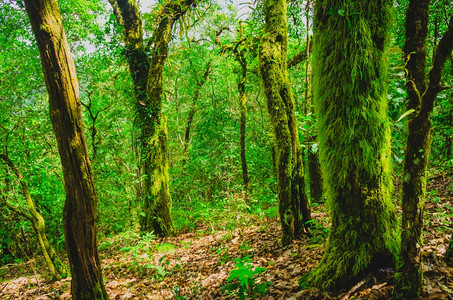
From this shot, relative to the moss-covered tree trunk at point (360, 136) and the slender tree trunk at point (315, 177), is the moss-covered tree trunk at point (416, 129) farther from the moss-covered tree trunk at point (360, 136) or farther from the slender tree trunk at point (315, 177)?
the slender tree trunk at point (315, 177)

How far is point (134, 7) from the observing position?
7.64 m

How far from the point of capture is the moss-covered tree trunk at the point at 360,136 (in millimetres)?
2023

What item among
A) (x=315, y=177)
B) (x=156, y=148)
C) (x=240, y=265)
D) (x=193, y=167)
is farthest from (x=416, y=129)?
(x=193, y=167)

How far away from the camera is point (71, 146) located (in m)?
3.03

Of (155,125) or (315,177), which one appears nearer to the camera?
(315,177)

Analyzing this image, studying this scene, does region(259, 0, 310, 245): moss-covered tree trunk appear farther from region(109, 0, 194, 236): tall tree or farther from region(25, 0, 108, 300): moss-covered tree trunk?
region(109, 0, 194, 236): tall tree

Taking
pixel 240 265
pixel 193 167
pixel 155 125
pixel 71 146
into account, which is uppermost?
pixel 155 125

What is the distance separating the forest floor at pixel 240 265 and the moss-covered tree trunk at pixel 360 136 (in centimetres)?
22

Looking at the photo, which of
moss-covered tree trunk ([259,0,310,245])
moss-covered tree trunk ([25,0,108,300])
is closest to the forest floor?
moss-covered tree trunk ([259,0,310,245])

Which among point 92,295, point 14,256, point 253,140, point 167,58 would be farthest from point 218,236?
point 14,256

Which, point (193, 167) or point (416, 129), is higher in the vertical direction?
point (416, 129)

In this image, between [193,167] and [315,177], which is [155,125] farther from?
[193,167]

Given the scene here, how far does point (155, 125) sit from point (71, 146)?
4.27 m

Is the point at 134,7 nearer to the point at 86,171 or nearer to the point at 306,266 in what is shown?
the point at 86,171
